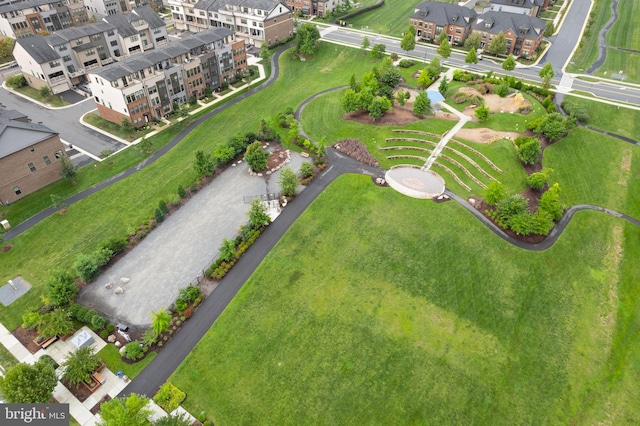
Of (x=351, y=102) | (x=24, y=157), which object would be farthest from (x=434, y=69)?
(x=24, y=157)

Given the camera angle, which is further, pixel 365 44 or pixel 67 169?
pixel 365 44

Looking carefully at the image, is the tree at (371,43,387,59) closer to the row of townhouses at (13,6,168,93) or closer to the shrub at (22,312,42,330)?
the row of townhouses at (13,6,168,93)

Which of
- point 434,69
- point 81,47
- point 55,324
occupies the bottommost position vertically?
point 55,324

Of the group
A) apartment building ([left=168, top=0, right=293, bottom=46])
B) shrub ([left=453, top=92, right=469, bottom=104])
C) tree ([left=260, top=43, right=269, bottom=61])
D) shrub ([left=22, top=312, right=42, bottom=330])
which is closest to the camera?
shrub ([left=22, top=312, right=42, bottom=330])

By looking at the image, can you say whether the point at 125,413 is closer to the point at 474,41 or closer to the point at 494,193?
the point at 494,193

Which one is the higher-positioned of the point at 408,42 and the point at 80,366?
the point at 408,42

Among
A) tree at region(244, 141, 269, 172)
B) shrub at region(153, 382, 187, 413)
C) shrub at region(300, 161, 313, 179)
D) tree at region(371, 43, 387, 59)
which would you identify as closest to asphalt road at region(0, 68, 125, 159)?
tree at region(244, 141, 269, 172)
